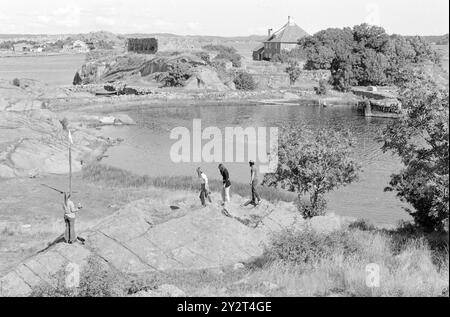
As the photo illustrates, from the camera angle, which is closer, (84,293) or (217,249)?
(84,293)

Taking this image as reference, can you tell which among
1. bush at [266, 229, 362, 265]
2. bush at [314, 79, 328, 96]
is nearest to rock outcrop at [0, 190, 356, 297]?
bush at [266, 229, 362, 265]

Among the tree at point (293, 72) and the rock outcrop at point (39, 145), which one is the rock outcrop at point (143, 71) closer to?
the tree at point (293, 72)

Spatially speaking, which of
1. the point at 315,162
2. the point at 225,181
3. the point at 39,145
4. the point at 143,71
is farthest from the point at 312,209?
the point at 143,71

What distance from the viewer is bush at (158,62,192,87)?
9081cm

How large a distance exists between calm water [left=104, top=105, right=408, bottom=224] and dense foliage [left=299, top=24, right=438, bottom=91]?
15065 mm

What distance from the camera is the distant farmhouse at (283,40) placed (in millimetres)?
103812

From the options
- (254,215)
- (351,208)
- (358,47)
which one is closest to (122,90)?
(358,47)

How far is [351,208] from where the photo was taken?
27.4 m

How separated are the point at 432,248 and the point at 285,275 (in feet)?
14.8

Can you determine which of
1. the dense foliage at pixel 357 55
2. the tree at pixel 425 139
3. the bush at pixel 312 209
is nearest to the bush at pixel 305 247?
the tree at pixel 425 139

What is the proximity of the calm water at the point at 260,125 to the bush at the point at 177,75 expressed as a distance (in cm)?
1371

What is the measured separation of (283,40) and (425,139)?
297 ft

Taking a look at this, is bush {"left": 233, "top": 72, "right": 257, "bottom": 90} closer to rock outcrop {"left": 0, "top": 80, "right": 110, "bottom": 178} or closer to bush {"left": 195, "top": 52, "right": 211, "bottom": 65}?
bush {"left": 195, "top": 52, "right": 211, "bottom": 65}
